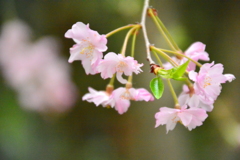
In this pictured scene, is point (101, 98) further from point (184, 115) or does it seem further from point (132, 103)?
point (132, 103)

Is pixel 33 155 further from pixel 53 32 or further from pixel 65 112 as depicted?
pixel 53 32

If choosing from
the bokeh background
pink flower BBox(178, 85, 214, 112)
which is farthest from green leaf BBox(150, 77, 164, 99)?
the bokeh background

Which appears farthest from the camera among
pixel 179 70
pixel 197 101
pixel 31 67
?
pixel 31 67

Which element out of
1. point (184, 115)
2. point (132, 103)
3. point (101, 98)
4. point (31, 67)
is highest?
point (31, 67)

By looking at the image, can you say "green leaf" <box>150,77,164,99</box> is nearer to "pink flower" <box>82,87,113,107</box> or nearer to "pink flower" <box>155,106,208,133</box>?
"pink flower" <box>155,106,208,133</box>

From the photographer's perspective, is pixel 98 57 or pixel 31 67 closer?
A: pixel 98 57

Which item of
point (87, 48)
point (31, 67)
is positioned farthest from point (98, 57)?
point (31, 67)

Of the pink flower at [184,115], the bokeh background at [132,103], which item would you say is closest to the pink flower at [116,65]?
the pink flower at [184,115]

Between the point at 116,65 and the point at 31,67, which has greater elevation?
the point at 31,67

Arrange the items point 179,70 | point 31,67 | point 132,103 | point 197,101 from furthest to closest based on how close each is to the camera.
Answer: point 132,103 < point 31,67 < point 197,101 < point 179,70
